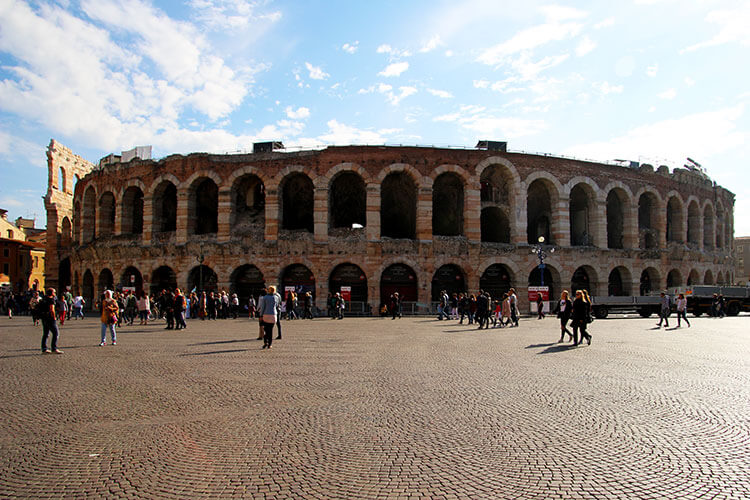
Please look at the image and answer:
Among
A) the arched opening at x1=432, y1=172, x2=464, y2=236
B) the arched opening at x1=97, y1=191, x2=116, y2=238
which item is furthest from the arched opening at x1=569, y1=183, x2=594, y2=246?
the arched opening at x1=97, y1=191, x2=116, y2=238

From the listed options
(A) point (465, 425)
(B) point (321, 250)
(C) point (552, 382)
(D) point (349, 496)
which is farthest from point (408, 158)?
(D) point (349, 496)

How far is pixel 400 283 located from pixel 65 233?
3028cm

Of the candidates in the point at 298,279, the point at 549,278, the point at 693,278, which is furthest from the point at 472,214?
the point at 693,278

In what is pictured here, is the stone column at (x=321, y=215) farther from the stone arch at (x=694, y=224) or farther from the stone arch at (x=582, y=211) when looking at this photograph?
the stone arch at (x=694, y=224)

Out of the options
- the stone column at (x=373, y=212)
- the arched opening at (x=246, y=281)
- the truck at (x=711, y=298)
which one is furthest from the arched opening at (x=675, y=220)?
the arched opening at (x=246, y=281)

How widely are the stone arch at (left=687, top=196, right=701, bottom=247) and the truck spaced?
863 cm

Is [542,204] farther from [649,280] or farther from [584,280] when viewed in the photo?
[649,280]

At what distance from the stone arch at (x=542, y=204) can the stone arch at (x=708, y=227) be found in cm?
1583

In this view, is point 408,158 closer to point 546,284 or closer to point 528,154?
point 528,154

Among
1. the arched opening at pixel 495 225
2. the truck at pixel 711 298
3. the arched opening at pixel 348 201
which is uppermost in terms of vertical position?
the arched opening at pixel 348 201

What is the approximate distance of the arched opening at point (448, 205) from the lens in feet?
105

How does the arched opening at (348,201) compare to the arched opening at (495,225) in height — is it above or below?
above

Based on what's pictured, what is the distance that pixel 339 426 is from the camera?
221 inches

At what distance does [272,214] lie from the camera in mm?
29203
